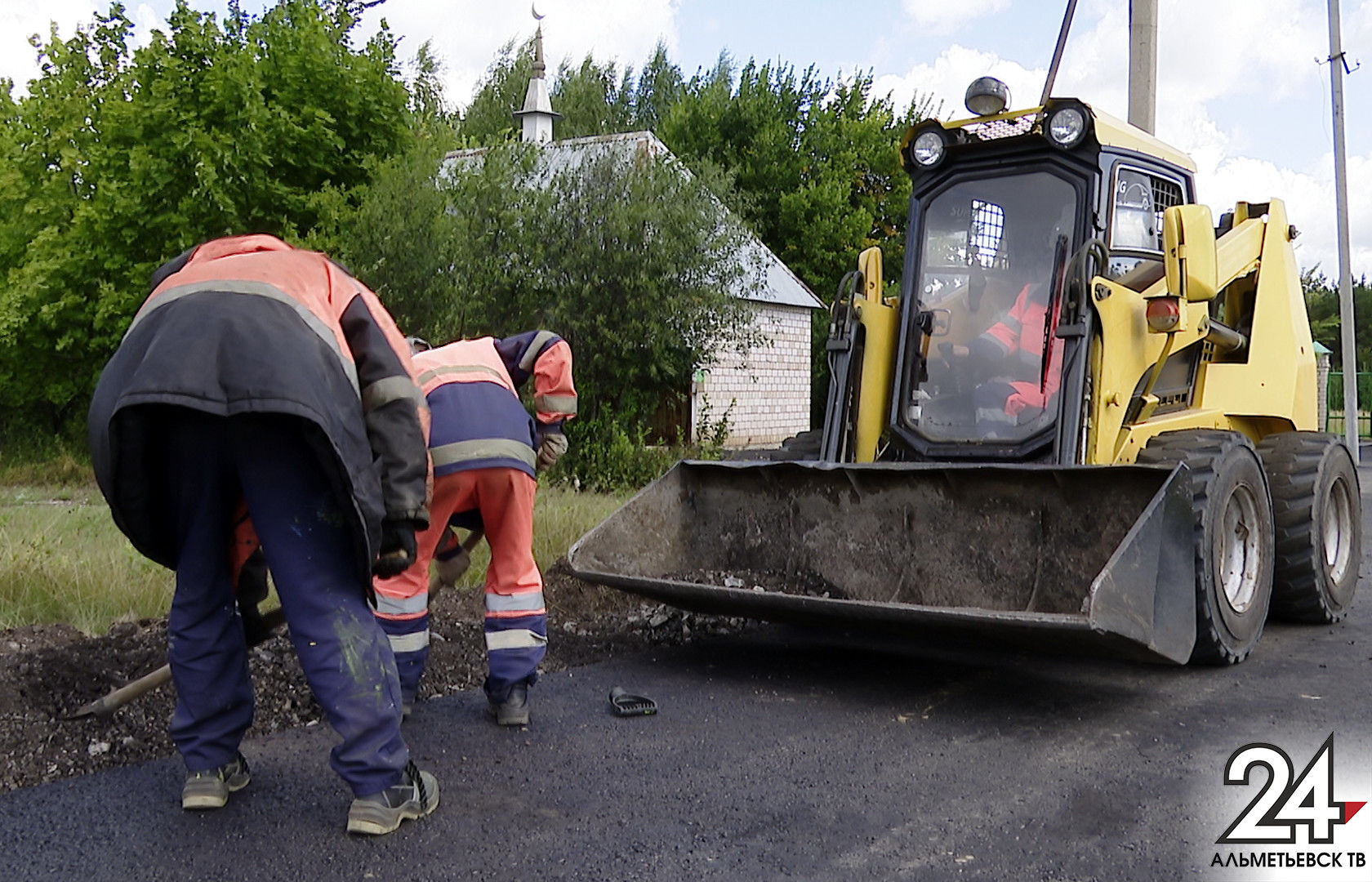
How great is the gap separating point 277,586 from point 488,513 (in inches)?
48.1

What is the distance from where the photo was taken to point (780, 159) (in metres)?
29.1

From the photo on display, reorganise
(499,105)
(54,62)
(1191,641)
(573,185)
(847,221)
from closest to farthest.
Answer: (1191,641)
(573,185)
(54,62)
(847,221)
(499,105)

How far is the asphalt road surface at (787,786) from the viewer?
10.4ft

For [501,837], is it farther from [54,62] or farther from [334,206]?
[54,62]

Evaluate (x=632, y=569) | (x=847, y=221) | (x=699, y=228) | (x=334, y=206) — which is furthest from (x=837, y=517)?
(x=847, y=221)

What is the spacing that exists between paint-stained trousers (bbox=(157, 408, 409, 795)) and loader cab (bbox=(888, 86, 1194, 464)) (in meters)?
3.36

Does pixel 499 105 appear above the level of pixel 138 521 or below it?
above

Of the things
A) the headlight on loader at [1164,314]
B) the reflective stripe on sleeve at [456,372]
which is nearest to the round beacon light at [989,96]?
the headlight on loader at [1164,314]

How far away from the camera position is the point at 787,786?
12.4ft

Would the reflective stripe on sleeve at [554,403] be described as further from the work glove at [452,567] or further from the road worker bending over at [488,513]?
the work glove at [452,567]

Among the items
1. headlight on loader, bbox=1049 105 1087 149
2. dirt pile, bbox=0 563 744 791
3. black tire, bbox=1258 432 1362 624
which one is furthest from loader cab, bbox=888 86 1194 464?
dirt pile, bbox=0 563 744 791

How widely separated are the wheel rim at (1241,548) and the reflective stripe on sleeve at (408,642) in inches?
134

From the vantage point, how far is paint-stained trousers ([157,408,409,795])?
3243 mm

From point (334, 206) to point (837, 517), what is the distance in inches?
322
